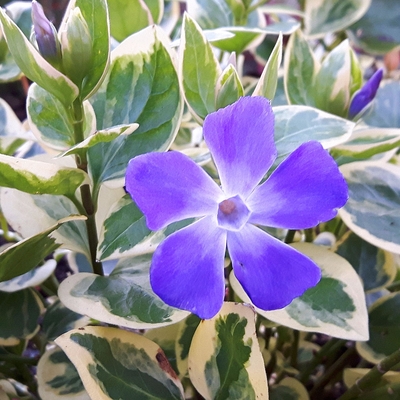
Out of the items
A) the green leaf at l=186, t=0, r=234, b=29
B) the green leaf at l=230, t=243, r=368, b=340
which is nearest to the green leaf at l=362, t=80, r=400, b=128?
the green leaf at l=186, t=0, r=234, b=29

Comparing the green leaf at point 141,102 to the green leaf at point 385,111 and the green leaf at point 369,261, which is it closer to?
the green leaf at point 369,261

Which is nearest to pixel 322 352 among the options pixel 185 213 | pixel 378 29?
pixel 185 213


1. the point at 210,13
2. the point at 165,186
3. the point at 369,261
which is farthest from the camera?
the point at 210,13

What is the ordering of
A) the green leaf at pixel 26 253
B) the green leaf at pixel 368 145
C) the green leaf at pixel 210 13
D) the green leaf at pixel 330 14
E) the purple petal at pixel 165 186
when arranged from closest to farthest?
the purple petal at pixel 165 186, the green leaf at pixel 26 253, the green leaf at pixel 368 145, the green leaf at pixel 210 13, the green leaf at pixel 330 14

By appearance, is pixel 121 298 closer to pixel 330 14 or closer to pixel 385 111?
pixel 385 111

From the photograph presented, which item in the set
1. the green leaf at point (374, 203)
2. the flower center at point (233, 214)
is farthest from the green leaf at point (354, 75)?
the flower center at point (233, 214)

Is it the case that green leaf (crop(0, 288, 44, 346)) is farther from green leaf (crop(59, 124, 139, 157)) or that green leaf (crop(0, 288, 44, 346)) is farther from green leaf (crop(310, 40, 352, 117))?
green leaf (crop(310, 40, 352, 117))

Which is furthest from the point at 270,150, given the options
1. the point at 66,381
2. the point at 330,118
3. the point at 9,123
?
the point at 9,123
